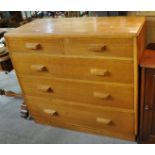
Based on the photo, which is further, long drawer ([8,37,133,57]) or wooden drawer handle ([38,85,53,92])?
wooden drawer handle ([38,85,53,92])

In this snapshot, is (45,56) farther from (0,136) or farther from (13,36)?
(0,136)

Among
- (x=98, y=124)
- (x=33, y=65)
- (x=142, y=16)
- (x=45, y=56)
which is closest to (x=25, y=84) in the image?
(x=33, y=65)

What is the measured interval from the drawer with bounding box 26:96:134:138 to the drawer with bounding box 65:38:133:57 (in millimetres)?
491

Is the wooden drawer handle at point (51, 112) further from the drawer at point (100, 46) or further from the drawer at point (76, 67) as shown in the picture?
the drawer at point (100, 46)

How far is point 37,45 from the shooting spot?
1599mm

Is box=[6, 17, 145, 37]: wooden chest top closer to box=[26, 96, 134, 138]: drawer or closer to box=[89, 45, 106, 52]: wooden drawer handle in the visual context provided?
box=[89, 45, 106, 52]: wooden drawer handle

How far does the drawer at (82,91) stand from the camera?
1563mm

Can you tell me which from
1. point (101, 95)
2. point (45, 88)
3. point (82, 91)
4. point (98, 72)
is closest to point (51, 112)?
point (45, 88)

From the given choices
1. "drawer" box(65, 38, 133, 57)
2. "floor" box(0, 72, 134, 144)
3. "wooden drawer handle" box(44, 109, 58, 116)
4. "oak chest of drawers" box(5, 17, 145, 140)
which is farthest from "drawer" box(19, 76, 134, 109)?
"floor" box(0, 72, 134, 144)

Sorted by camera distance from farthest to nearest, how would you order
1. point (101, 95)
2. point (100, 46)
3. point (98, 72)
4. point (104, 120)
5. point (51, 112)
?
point (51, 112) < point (104, 120) < point (101, 95) < point (98, 72) < point (100, 46)

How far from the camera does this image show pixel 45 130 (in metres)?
2.04

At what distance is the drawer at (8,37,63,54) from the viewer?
5.07ft

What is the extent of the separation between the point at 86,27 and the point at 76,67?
296mm

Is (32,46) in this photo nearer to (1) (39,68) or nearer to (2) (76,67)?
(1) (39,68)
